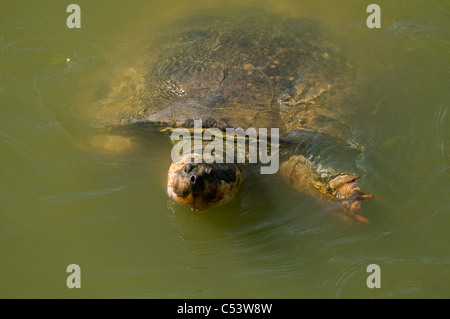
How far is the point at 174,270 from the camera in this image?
3418 millimetres

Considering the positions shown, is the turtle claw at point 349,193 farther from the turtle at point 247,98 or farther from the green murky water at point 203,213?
the green murky water at point 203,213

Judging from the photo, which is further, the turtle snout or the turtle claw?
the turtle claw

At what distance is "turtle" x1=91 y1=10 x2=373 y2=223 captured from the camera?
3857 mm

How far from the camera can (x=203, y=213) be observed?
12.9ft

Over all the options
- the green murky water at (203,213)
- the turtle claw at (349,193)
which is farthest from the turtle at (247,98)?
the green murky water at (203,213)

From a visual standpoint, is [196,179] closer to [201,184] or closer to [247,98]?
[201,184]

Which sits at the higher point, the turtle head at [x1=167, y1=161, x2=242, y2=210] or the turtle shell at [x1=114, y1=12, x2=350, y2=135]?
the turtle shell at [x1=114, y1=12, x2=350, y2=135]

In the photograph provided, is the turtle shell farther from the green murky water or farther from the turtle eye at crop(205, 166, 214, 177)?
the turtle eye at crop(205, 166, 214, 177)

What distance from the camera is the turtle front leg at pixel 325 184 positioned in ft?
12.3

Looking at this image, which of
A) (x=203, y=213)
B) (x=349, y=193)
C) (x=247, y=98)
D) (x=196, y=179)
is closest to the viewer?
(x=196, y=179)

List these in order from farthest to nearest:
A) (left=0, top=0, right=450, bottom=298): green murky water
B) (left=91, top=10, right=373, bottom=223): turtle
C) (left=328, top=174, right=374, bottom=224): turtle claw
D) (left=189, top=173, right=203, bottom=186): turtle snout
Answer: (left=91, top=10, right=373, bottom=223): turtle → (left=328, top=174, right=374, bottom=224): turtle claw → (left=189, top=173, right=203, bottom=186): turtle snout → (left=0, top=0, right=450, bottom=298): green murky water

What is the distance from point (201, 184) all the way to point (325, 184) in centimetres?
111

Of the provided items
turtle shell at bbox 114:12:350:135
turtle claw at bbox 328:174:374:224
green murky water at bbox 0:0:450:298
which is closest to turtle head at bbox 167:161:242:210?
green murky water at bbox 0:0:450:298

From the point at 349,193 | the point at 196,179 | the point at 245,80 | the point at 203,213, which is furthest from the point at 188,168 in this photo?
the point at 349,193
